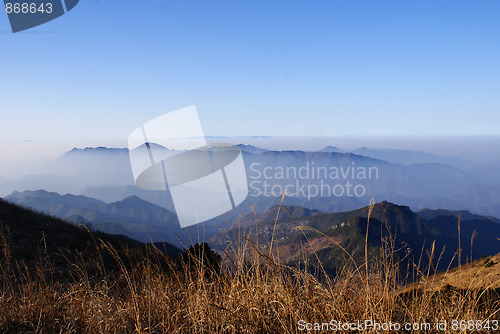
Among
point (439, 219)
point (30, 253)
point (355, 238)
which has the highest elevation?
point (30, 253)

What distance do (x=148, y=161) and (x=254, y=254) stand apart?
32.1 ft

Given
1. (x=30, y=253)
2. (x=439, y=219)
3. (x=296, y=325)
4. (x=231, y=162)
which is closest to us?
(x=296, y=325)

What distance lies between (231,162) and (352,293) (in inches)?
326

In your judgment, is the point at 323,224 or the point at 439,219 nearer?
the point at 323,224

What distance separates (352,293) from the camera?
2621 millimetres

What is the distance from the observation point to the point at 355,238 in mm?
103812

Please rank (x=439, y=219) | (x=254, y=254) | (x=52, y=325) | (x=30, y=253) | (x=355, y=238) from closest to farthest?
(x=52, y=325), (x=254, y=254), (x=30, y=253), (x=355, y=238), (x=439, y=219)

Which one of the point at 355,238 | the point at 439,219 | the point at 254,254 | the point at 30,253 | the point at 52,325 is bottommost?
the point at 439,219

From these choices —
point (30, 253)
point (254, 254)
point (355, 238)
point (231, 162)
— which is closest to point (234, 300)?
point (254, 254)

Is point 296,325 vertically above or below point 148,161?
below

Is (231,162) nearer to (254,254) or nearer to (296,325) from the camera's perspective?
(254,254)

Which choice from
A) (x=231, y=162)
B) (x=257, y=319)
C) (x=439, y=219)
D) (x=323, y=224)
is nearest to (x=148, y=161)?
(x=231, y=162)

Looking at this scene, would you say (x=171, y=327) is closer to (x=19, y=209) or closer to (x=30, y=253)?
(x=30, y=253)

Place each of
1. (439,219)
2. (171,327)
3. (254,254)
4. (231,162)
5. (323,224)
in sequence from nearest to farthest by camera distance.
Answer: (171,327) → (254,254) → (231,162) → (323,224) → (439,219)
